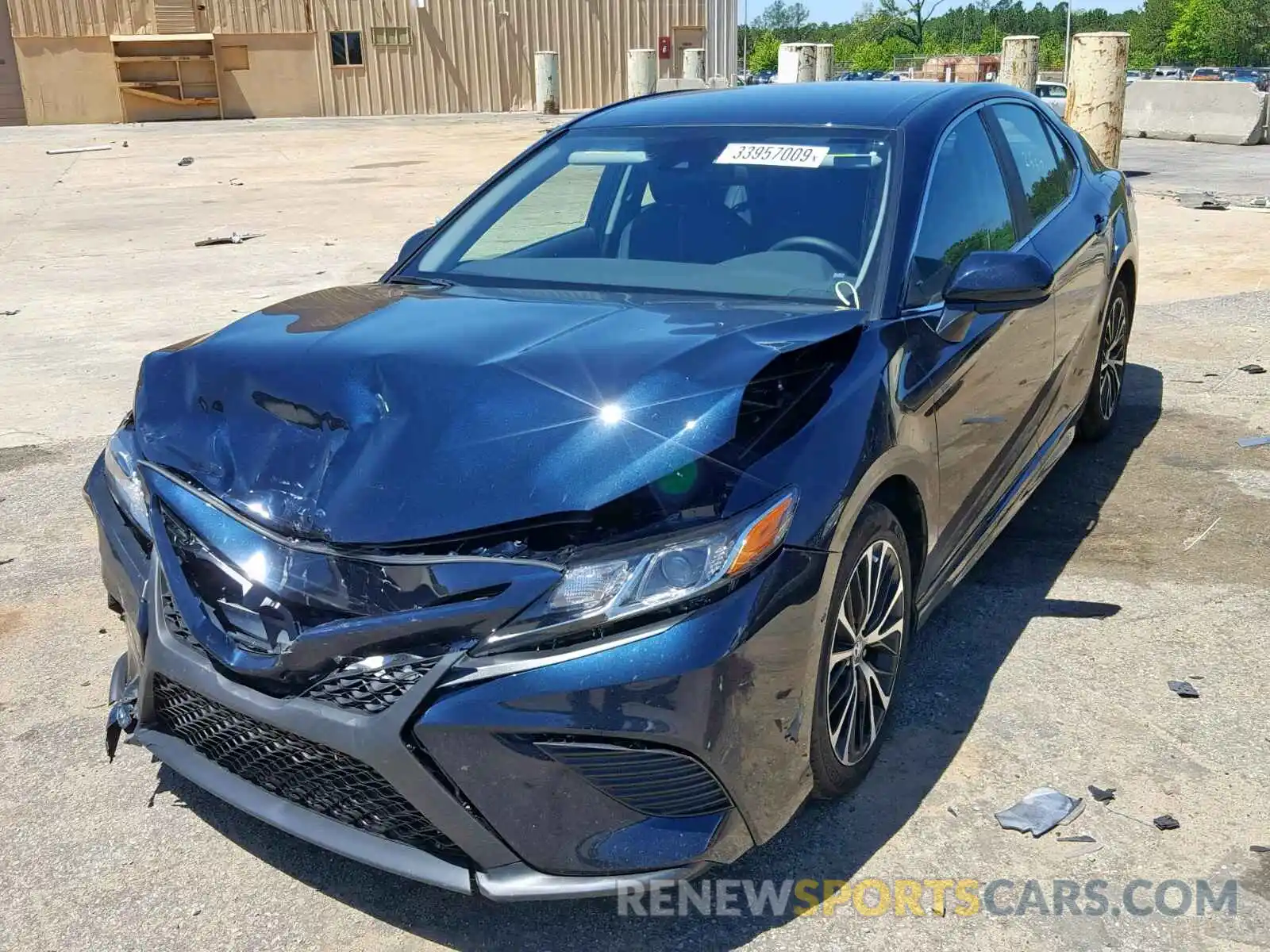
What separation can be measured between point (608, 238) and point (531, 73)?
3752 cm

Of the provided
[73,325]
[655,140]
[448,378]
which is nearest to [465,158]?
[73,325]

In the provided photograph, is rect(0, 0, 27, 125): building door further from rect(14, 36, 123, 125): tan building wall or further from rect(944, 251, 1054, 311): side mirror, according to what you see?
rect(944, 251, 1054, 311): side mirror

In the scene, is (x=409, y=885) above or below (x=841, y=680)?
below

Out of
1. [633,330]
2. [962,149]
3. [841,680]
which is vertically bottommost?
[841,680]

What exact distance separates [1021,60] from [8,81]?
31174mm

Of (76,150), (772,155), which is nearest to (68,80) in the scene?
(76,150)

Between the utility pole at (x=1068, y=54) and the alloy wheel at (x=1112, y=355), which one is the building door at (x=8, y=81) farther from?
the alloy wheel at (x=1112, y=355)

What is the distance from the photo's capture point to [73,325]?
854 centimetres

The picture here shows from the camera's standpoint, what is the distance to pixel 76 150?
Result: 2394 cm

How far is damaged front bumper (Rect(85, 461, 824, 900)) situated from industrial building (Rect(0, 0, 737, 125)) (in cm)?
3756

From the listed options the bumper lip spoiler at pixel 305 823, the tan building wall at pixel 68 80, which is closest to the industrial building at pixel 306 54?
the tan building wall at pixel 68 80

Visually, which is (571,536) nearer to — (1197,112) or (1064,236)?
(1064,236)

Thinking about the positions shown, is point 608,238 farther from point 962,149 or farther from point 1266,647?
point 1266,647

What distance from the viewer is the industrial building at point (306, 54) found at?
1374 inches
